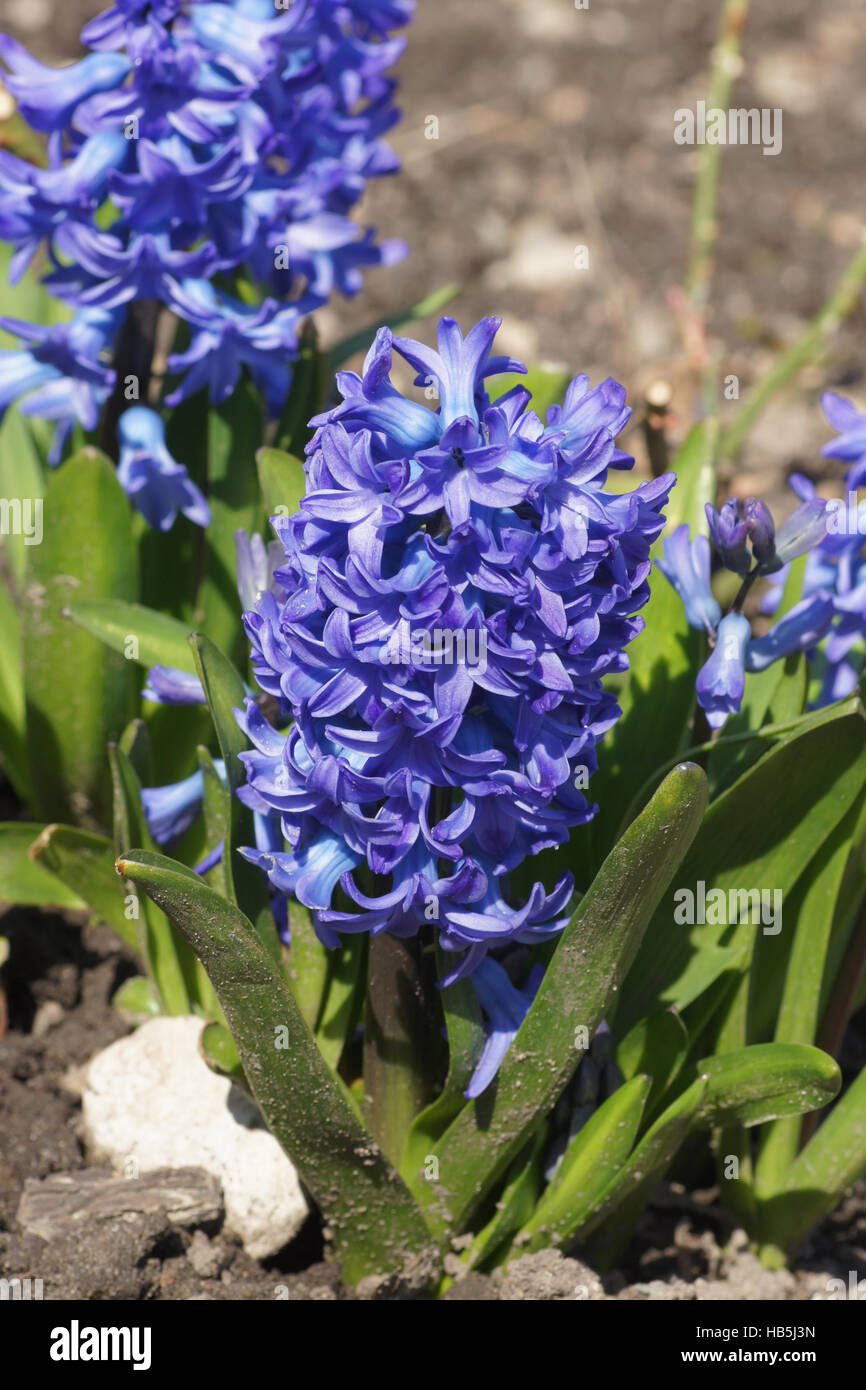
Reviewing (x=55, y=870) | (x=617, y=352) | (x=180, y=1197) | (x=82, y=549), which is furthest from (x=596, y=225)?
(x=180, y=1197)

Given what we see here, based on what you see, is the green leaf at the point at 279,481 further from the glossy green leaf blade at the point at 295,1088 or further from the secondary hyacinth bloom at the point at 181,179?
the glossy green leaf blade at the point at 295,1088

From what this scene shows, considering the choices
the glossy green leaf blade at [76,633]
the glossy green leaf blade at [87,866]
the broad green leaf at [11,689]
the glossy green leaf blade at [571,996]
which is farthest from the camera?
the broad green leaf at [11,689]

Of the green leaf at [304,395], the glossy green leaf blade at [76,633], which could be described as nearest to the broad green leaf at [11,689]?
the glossy green leaf blade at [76,633]

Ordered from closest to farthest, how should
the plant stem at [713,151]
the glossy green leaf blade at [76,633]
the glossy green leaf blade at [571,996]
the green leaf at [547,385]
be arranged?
the glossy green leaf blade at [571,996] < the glossy green leaf blade at [76,633] < the green leaf at [547,385] < the plant stem at [713,151]

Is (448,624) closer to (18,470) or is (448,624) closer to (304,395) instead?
(304,395)

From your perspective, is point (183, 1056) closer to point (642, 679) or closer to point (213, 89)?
point (642, 679)

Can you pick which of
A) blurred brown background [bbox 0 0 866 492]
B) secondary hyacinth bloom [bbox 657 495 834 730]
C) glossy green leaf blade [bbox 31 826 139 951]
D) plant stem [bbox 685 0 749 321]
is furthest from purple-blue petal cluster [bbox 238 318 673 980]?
blurred brown background [bbox 0 0 866 492]
